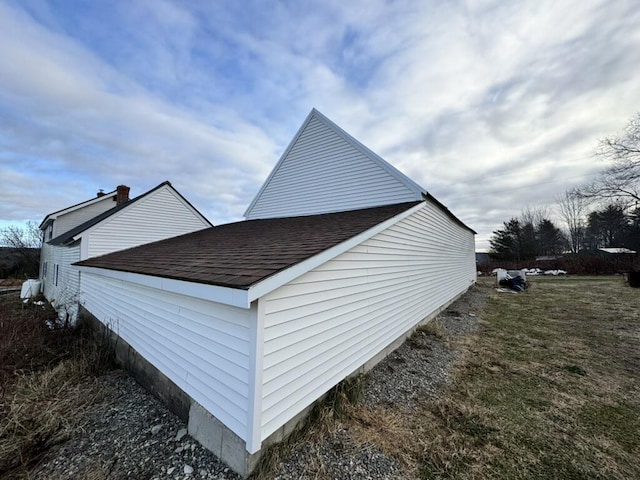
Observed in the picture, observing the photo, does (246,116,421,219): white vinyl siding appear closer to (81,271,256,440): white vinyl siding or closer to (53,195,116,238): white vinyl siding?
(81,271,256,440): white vinyl siding

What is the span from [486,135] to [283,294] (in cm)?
1362

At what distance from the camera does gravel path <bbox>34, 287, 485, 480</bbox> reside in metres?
2.74

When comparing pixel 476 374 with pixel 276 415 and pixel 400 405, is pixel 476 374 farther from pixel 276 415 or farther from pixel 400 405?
pixel 276 415

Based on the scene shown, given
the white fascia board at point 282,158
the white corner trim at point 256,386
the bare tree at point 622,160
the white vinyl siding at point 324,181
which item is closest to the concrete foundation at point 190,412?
the white corner trim at point 256,386

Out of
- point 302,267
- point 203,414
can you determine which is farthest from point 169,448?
point 302,267

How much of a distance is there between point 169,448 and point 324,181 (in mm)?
8135

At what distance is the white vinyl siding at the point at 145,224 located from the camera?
1129cm

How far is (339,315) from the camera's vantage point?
13.0ft

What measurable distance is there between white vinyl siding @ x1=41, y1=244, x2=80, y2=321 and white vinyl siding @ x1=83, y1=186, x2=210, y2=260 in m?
1.00

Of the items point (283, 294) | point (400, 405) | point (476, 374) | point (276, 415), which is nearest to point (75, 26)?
point (283, 294)

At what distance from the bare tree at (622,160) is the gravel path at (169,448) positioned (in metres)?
26.8

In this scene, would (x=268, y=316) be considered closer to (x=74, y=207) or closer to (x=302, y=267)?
(x=302, y=267)

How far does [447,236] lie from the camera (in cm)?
1125

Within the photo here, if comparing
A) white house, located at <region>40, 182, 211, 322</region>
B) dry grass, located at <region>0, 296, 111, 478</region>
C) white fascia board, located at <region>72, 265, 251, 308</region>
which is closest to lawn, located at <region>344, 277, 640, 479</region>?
white fascia board, located at <region>72, 265, 251, 308</region>
